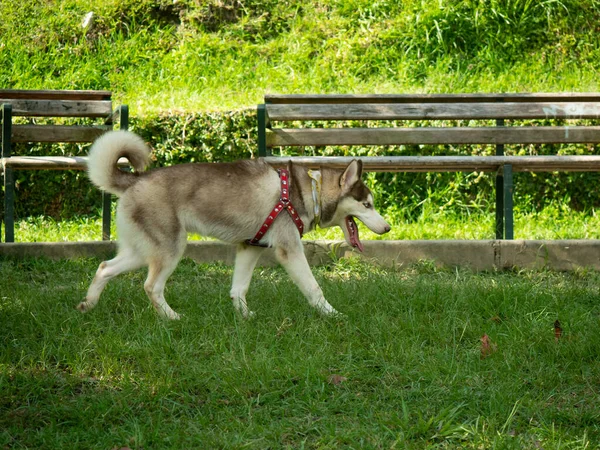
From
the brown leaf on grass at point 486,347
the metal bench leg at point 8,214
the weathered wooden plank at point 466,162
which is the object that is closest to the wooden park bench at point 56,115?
the metal bench leg at point 8,214

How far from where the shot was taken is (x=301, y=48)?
11.6m

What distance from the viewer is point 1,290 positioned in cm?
586

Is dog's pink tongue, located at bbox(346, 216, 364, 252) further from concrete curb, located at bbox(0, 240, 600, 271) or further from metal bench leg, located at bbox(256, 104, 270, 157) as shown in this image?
metal bench leg, located at bbox(256, 104, 270, 157)

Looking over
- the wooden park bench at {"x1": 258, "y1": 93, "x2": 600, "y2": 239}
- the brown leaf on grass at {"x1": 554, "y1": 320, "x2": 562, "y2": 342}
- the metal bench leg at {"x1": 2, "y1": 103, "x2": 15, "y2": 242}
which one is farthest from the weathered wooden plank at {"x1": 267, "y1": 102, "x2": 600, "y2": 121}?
the brown leaf on grass at {"x1": 554, "y1": 320, "x2": 562, "y2": 342}

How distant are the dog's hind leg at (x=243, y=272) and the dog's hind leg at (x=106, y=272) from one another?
67cm

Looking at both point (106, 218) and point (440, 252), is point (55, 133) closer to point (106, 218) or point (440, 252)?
point (106, 218)

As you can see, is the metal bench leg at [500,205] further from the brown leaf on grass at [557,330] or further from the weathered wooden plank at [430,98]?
the brown leaf on grass at [557,330]

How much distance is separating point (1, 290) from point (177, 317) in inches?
61.2

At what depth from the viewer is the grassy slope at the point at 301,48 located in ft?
35.5

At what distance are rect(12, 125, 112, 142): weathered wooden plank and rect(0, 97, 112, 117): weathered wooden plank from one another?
13 cm

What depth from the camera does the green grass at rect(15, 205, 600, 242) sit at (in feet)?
26.8

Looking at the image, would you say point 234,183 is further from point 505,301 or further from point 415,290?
point 505,301

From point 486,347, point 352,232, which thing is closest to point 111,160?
point 352,232

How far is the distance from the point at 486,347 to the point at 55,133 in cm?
499
